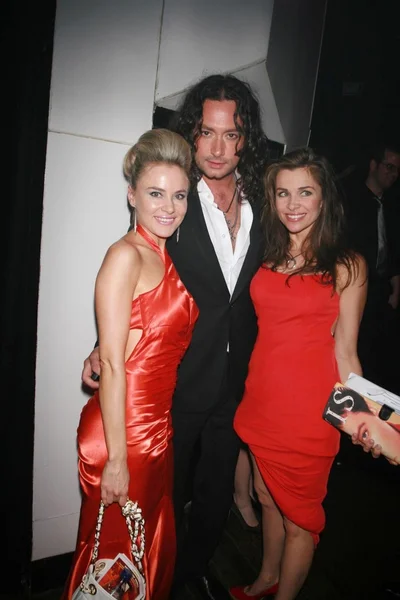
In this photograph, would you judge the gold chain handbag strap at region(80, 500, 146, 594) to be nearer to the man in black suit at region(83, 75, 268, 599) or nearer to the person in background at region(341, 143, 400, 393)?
the man in black suit at region(83, 75, 268, 599)

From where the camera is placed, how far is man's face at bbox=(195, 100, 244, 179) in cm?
196

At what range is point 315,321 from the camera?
175 cm

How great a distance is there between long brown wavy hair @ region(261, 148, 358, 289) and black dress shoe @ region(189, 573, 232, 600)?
1725mm

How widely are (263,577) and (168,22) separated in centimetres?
284

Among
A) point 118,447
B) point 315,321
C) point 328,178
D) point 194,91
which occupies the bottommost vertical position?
point 118,447

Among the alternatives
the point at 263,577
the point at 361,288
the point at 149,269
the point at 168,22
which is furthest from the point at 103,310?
the point at 263,577

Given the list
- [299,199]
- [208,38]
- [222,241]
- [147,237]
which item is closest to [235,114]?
[208,38]

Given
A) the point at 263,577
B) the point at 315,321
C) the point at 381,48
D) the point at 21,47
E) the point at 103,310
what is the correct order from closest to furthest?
the point at 103,310
the point at 21,47
the point at 315,321
the point at 263,577
the point at 381,48

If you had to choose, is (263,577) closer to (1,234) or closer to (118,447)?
(118,447)

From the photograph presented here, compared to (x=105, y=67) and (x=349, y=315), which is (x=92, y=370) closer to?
(x=349, y=315)

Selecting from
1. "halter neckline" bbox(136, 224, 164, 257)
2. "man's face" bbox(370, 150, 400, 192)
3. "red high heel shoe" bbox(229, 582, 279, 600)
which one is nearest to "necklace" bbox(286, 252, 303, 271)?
"halter neckline" bbox(136, 224, 164, 257)

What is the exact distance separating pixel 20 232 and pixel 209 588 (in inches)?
81.3

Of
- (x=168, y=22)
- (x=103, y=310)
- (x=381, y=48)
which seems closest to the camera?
(x=103, y=310)

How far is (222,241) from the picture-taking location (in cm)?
193
